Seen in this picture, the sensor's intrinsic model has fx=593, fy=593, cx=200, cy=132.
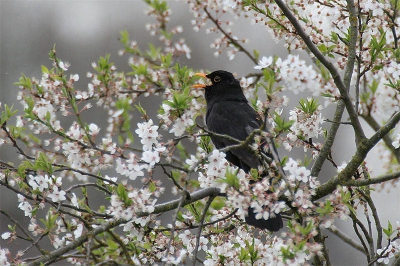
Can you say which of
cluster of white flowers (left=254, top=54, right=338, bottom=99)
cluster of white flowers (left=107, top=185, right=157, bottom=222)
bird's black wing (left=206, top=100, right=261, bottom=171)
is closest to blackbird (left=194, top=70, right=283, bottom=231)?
bird's black wing (left=206, top=100, right=261, bottom=171)

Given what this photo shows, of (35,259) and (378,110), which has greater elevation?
(378,110)

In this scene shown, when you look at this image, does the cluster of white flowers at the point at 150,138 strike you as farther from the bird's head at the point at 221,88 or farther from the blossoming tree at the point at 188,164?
the bird's head at the point at 221,88

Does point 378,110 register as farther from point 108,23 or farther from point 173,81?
point 108,23

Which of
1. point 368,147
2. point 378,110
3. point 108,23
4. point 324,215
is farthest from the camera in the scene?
point 108,23

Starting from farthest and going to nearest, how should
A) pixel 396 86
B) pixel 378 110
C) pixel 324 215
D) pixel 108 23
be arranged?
pixel 108 23 < pixel 378 110 < pixel 396 86 < pixel 324 215

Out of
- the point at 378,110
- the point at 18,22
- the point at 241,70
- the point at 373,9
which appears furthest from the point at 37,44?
the point at 373,9

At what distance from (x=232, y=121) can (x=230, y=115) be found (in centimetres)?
9

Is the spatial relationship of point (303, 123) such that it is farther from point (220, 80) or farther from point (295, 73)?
point (220, 80)

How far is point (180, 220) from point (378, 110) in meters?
2.16

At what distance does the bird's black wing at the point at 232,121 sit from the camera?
4414mm

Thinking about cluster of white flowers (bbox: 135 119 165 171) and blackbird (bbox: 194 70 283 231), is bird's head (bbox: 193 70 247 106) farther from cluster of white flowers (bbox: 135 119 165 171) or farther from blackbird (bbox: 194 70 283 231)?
cluster of white flowers (bbox: 135 119 165 171)

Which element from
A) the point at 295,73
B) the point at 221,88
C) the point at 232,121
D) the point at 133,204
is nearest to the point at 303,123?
the point at 295,73

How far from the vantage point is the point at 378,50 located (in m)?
3.33

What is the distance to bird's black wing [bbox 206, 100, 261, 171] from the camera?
14.5 feet
